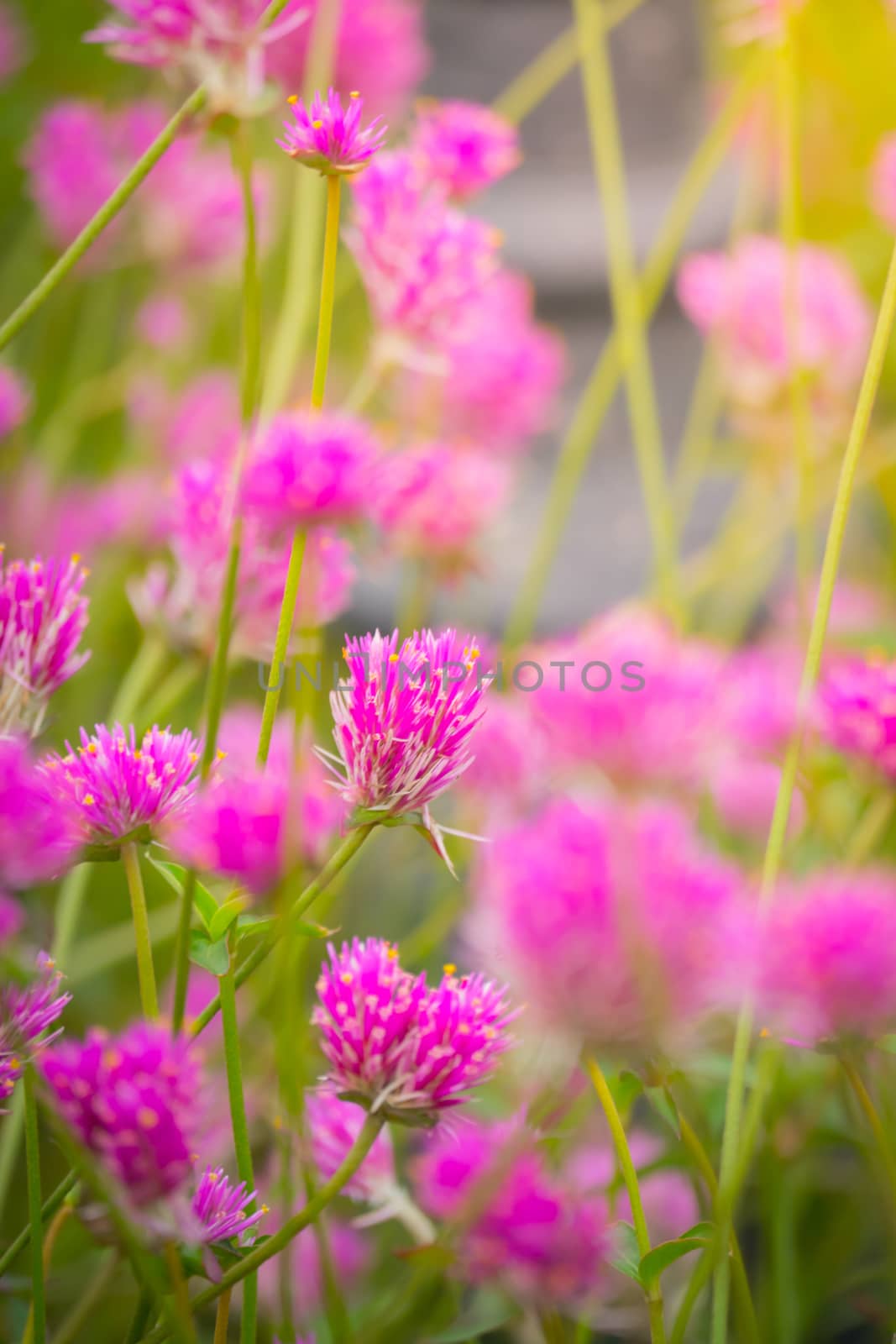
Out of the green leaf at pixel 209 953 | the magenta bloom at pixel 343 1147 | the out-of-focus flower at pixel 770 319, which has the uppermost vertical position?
the out-of-focus flower at pixel 770 319

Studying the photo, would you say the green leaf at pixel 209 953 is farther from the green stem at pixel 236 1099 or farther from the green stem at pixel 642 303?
the green stem at pixel 642 303

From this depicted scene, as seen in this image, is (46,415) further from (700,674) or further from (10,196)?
(700,674)

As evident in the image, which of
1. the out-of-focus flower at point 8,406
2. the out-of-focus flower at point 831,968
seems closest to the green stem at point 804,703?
the out-of-focus flower at point 831,968

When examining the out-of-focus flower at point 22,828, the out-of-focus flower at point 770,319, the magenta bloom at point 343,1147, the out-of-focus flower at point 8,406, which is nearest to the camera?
the out-of-focus flower at point 22,828

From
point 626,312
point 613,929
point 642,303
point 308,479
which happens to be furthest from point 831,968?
point 642,303

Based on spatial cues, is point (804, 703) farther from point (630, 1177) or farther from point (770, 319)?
point (770, 319)

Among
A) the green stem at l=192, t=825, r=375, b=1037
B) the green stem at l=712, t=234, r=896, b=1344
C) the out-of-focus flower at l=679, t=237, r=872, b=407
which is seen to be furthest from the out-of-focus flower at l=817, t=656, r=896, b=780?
the out-of-focus flower at l=679, t=237, r=872, b=407

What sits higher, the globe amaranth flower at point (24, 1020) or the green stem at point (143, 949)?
the green stem at point (143, 949)
